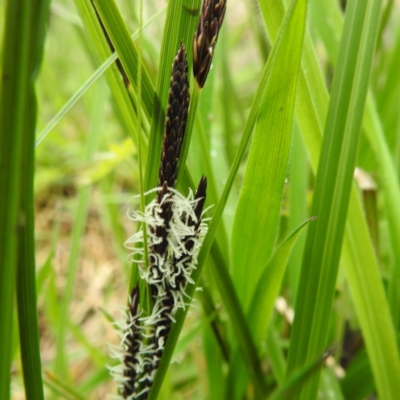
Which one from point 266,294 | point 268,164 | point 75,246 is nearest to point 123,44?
point 268,164

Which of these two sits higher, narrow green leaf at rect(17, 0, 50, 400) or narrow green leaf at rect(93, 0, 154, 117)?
narrow green leaf at rect(93, 0, 154, 117)

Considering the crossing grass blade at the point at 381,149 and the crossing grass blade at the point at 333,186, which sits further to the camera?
the crossing grass blade at the point at 381,149

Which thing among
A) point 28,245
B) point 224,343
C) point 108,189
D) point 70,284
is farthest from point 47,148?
point 28,245

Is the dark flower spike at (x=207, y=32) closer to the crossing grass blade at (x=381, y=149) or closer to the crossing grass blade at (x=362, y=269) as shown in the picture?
the crossing grass blade at (x=362, y=269)

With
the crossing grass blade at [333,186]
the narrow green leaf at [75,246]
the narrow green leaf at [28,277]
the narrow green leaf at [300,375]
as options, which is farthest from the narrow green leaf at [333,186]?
the narrow green leaf at [75,246]

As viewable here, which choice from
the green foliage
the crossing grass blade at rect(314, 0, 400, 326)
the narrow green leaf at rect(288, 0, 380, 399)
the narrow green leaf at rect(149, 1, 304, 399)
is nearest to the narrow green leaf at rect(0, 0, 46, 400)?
the green foliage

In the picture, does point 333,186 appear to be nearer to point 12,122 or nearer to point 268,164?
point 268,164

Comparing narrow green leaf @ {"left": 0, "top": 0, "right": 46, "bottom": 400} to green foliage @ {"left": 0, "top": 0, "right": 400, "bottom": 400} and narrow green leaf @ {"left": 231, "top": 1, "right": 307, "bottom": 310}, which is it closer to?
green foliage @ {"left": 0, "top": 0, "right": 400, "bottom": 400}
